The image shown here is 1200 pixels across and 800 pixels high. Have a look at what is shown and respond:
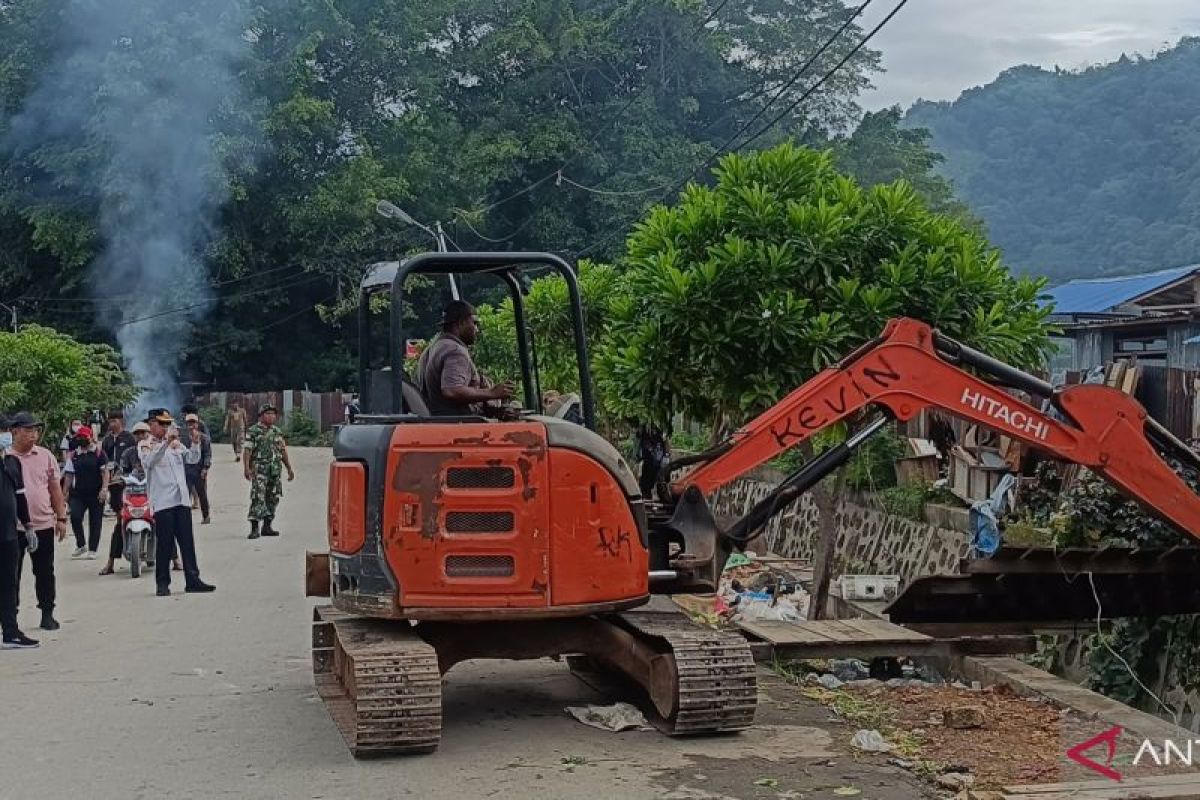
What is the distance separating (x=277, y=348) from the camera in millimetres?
56281

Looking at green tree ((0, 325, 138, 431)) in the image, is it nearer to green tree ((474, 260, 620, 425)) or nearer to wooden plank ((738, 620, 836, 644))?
green tree ((474, 260, 620, 425))

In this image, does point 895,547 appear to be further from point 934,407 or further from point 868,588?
point 934,407

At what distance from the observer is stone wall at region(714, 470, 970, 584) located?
15.7m

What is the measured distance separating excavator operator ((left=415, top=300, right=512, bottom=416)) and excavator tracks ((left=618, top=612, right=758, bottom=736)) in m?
1.78

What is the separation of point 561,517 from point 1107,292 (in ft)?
70.5

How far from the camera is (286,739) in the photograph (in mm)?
8547

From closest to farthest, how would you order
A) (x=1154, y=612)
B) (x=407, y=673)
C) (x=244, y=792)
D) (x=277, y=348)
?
(x=244, y=792) < (x=407, y=673) < (x=1154, y=612) < (x=277, y=348)

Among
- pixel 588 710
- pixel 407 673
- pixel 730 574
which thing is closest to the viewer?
pixel 407 673

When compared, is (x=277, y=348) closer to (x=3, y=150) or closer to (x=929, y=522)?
(x=3, y=150)

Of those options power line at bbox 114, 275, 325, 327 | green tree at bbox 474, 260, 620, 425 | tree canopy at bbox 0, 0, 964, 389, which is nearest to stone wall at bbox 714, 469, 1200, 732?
green tree at bbox 474, 260, 620, 425

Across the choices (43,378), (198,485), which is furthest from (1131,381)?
(43,378)

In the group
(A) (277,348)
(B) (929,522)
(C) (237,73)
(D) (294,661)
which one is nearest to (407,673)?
(D) (294,661)

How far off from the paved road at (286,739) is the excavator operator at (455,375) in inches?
77.1

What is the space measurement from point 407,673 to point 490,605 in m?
0.62
